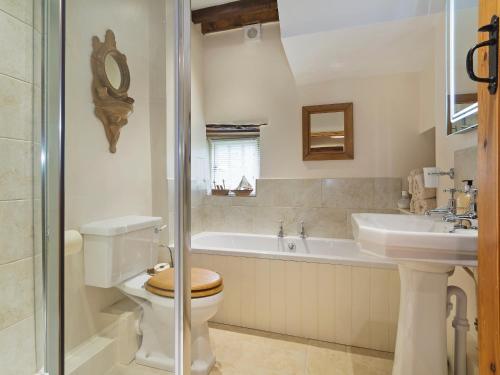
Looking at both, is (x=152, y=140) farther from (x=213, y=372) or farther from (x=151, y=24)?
(x=213, y=372)

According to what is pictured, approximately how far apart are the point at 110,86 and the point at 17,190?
2.00 ft

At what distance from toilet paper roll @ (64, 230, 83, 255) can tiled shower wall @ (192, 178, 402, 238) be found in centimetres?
184

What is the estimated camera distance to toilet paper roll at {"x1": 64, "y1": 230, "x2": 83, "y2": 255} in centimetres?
109

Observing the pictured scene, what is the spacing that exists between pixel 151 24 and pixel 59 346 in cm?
154

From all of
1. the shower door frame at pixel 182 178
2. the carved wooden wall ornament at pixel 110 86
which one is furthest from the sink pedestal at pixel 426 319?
the carved wooden wall ornament at pixel 110 86

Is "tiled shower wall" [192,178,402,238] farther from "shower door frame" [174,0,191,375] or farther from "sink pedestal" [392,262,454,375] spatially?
"shower door frame" [174,0,191,375]

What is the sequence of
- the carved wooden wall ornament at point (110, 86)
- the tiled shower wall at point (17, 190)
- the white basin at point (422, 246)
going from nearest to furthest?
the white basin at point (422, 246), the tiled shower wall at point (17, 190), the carved wooden wall ornament at point (110, 86)

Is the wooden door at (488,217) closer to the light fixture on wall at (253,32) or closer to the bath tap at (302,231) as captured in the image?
the bath tap at (302,231)

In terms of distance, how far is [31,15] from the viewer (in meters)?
1.06

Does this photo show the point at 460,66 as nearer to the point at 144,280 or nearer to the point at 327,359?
the point at 327,359

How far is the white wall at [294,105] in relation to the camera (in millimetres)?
2596

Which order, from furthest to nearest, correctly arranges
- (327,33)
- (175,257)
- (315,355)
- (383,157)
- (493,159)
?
(383,157) < (327,33) < (315,355) < (175,257) < (493,159)

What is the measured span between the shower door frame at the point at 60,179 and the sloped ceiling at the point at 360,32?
3.89 ft

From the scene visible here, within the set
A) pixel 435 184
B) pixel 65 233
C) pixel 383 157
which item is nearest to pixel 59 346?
pixel 65 233
